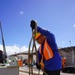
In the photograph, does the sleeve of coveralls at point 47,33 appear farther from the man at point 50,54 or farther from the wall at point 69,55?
the wall at point 69,55

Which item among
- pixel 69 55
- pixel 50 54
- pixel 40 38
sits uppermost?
pixel 69 55

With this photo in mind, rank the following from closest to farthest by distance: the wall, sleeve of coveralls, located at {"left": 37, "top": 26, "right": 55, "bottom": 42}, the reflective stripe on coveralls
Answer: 1. sleeve of coveralls, located at {"left": 37, "top": 26, "right": 55, "bottom": 42}
2. the reflective stripe on coveralls
3. the wall

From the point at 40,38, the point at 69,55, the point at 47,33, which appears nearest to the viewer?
the point at 47,33

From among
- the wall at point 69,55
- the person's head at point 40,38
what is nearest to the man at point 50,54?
the person's head at point 40,38

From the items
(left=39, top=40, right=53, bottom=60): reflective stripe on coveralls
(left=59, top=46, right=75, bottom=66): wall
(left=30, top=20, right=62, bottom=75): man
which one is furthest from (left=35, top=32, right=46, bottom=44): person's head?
(left=59, top=46, right=75, bottom=66): wall

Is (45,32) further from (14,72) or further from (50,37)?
(14,72)

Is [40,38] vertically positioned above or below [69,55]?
below

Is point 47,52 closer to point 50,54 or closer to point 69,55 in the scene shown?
point 50,54

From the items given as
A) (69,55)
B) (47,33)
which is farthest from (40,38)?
(69,55)

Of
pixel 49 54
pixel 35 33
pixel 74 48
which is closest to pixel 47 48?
pixel 49 54

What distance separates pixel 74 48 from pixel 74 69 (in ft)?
32.8

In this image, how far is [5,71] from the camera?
4.98m

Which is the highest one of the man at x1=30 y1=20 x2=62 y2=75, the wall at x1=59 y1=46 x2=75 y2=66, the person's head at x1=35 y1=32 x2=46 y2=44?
the wall at x1=59 y1=46 x2=75 y2=66

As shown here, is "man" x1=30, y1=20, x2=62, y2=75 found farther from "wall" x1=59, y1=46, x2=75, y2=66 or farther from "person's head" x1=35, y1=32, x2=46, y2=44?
"wall" x1=59, y1=46, x2=75, y2=66
